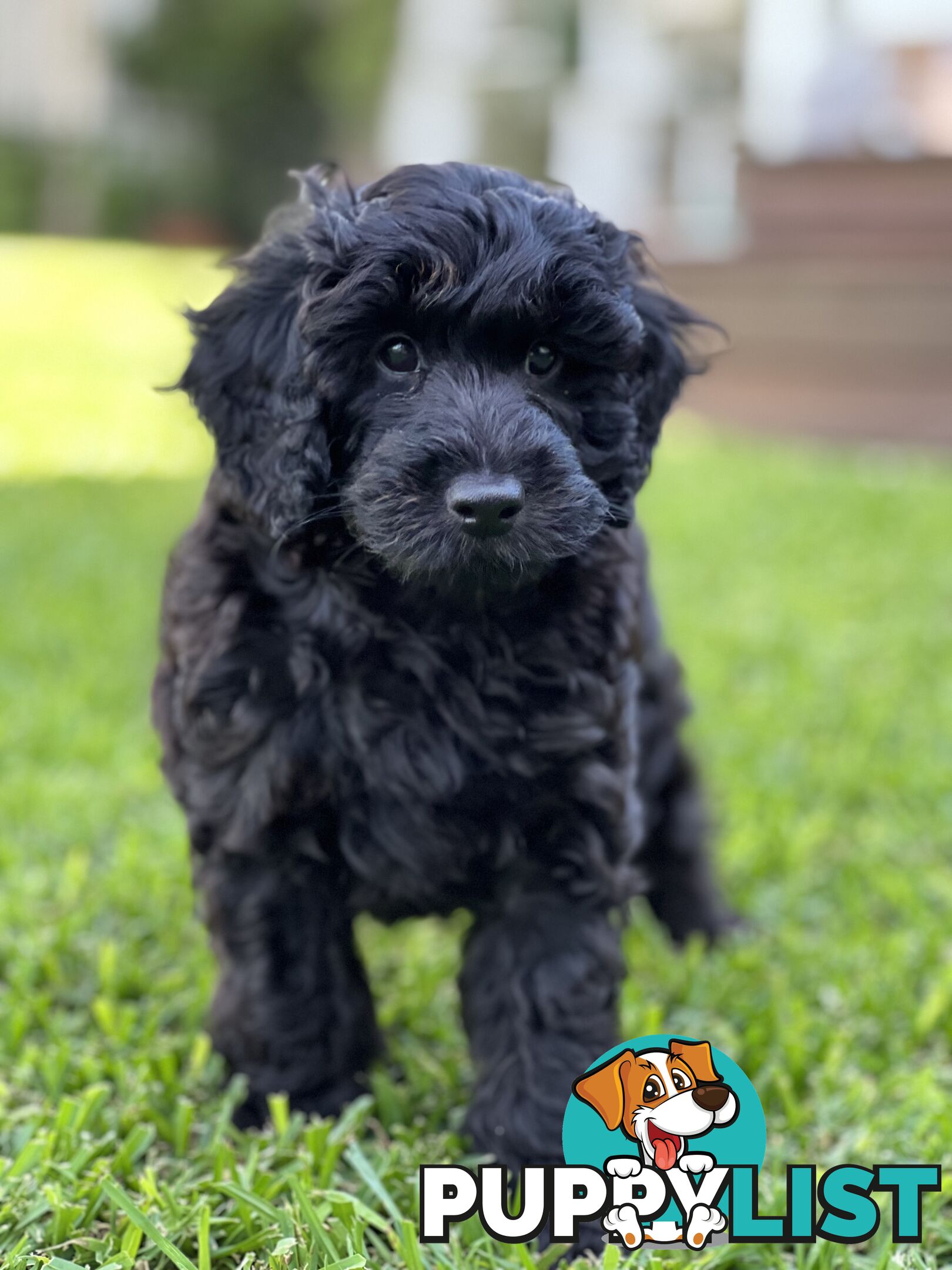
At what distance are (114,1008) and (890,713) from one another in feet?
10.4

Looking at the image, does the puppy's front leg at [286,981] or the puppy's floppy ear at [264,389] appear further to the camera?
the puppy's front leg at [286,981]

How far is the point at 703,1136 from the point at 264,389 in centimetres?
146

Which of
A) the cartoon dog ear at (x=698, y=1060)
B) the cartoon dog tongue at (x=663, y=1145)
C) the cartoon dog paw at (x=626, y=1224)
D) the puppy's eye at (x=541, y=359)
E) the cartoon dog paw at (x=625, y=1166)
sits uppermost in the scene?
the puppy's eye at (x=541, y=359)

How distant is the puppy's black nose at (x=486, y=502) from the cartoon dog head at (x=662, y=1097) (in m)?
0.85

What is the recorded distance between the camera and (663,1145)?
2012mm

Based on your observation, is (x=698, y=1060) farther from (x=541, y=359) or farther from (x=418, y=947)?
(x=418, y=947)

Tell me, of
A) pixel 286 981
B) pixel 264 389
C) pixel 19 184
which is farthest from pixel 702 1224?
pixel 19 184

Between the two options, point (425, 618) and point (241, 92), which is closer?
point (425, 618)

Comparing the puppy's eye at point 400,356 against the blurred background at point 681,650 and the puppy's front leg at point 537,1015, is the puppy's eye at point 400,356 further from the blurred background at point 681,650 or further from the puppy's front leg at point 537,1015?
the puppy's front leg at point 537,1015

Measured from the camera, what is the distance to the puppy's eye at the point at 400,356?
233cm

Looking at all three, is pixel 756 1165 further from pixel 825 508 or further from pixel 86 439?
pixel 86 439

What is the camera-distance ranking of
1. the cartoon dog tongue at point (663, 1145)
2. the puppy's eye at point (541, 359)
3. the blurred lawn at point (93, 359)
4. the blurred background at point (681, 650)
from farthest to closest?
the blurred lawn at point (93, 359)
the blurred background at point (681, 650)
the puppy's eye at point (541, 359)
the cartoon dog tongue at point (663, 1145)

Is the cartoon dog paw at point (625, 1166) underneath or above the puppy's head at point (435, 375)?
underneath

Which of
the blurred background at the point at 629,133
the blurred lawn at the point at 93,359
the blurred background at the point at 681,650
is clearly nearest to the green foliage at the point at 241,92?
the blurred background at the point at 629,133
